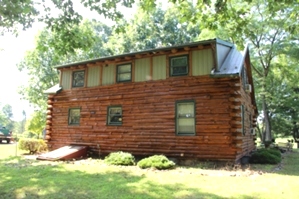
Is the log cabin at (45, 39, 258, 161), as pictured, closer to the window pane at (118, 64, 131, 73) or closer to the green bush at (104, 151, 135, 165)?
the window pane at (118, 64, 131, 73)

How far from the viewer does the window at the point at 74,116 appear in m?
14.7

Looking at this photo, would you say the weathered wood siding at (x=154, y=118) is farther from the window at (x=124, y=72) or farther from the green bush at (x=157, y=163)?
the green bush at (x=157, y=163)

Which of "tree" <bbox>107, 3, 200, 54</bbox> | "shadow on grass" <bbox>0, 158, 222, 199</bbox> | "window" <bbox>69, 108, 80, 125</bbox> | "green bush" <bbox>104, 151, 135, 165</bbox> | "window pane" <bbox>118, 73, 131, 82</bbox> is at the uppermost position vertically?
"tree" <bbox>107, 3, 200, 54</bbox>

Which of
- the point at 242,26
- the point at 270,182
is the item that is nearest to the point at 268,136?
the point at 270,182

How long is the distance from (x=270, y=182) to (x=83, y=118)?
34.2 ft

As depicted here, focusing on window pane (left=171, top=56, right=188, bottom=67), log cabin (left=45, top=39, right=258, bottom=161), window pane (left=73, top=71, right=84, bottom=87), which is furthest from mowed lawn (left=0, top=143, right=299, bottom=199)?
window pane (left=73, top=71, right=84, bottom=87)

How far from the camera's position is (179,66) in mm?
12031

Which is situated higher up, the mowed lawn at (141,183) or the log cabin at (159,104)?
the log cabin at (159,104)

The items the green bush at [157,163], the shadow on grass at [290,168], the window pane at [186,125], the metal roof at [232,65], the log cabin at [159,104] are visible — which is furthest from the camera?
the window pane at [186,125]

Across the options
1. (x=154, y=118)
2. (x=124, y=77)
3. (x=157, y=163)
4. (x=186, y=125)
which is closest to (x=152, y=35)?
(x=124, y=77)

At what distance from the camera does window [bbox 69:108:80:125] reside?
14.7m

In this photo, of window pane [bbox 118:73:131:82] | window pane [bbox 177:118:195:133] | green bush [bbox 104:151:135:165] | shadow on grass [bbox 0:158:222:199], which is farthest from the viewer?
window pane [bbox 118:73:131:82]

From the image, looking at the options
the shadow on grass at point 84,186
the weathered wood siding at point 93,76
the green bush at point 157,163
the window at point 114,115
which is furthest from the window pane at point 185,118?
the weathered wood siding at point 93,76

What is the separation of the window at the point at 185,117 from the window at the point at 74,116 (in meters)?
6.50
